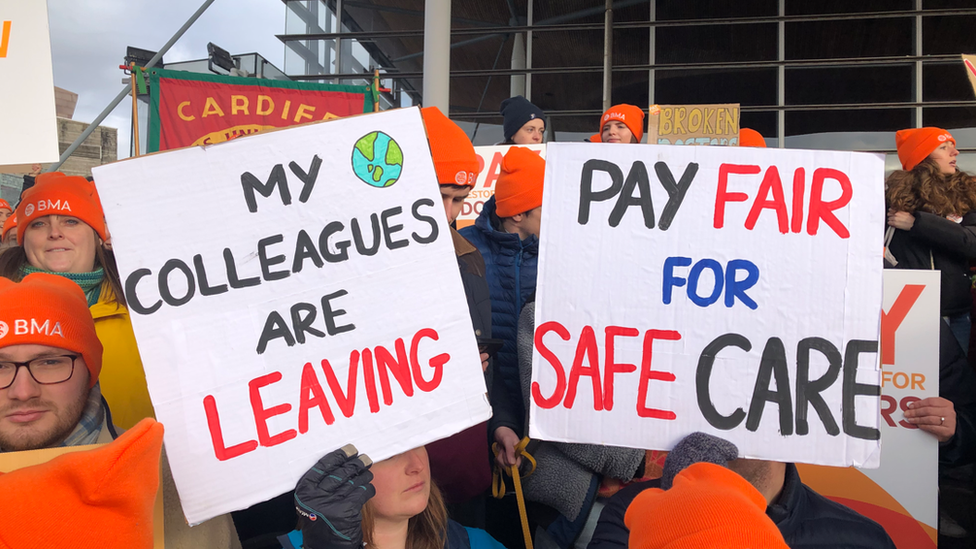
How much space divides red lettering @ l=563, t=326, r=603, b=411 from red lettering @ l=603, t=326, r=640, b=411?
0.01 m

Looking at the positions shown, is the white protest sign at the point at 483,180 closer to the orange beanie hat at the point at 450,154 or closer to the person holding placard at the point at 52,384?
the orange beanie hat at the point at 450,154

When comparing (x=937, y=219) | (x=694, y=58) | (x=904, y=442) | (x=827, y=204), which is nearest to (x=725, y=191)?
(x=827, y=204)

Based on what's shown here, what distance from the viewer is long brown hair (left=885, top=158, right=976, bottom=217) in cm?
293

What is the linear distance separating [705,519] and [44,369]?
1623 mm

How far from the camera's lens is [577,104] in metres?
9.23

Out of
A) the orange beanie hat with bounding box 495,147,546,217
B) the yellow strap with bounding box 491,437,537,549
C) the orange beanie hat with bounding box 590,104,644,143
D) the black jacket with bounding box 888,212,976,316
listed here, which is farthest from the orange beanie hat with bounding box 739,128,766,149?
the yellow strap with bounding box 491,437,537,549

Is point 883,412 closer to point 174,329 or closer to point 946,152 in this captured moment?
point 946,152

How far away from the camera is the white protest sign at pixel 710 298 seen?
4.83 feet

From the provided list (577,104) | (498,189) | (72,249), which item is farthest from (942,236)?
(577,104)

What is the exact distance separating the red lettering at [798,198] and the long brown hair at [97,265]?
217 centimetres

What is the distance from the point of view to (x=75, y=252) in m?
2.42

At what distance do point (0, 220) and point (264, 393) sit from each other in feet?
19.3

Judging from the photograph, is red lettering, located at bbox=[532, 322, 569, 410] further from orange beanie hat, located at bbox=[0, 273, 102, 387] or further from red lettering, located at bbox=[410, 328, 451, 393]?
orange beanie hat, located at bbox=[0, 273, 102, 387]

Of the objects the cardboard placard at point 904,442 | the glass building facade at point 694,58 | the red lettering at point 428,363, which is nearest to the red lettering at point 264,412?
the red lettering at point 428,363
